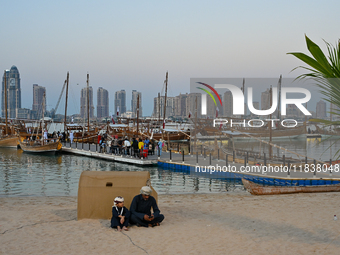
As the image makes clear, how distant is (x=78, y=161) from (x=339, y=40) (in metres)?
31.1

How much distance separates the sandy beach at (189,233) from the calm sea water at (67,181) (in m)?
8.16

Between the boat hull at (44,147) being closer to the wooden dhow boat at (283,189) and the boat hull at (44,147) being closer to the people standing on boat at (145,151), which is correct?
the people standing on boat at (145,151)

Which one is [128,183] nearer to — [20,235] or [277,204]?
[20,235]

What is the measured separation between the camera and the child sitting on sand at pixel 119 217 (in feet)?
26.5

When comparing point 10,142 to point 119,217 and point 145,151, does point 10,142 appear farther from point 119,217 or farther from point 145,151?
point 119,217

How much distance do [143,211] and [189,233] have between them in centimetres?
120

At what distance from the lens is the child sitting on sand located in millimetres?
8062

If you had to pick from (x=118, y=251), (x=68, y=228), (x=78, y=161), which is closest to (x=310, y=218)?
(x=118, y=251)

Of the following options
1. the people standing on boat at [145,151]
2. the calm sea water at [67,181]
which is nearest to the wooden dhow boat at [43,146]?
the calm sea water at [67,181]

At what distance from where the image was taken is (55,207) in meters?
11.5

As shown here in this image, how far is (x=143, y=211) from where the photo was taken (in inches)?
329

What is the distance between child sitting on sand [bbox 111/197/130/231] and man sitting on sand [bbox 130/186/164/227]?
247mm

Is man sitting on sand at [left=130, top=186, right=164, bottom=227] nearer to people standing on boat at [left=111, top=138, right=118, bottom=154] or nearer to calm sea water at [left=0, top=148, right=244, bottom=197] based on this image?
calm sea water at [left=0, top=148, right=244, bottom=197]

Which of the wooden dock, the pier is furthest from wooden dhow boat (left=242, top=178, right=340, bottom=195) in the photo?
the wooden dock
